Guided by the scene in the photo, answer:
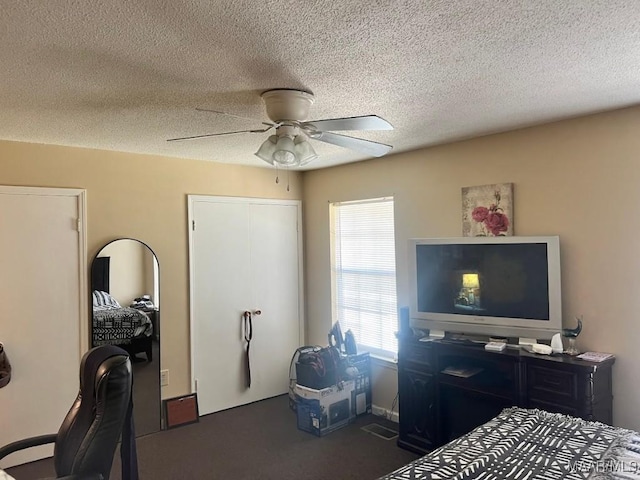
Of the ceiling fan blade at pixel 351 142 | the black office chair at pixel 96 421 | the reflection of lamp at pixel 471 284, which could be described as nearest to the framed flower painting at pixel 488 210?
the reflection of lamp at pixel 471 284

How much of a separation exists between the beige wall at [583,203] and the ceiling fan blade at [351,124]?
1.59m

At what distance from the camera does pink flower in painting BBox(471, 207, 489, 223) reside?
3657mm

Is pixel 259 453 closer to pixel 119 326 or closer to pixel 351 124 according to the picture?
pixel 119 326

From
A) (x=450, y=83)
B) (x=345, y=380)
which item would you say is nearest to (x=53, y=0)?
(x=450, y=83)

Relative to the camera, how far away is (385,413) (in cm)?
442

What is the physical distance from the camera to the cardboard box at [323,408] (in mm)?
4043

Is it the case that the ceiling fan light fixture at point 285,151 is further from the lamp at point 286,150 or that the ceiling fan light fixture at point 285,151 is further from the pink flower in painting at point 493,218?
the pink flower in painting at point 493,218

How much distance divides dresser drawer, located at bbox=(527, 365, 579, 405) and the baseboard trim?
1.63 m

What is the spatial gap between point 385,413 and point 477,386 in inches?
55.0

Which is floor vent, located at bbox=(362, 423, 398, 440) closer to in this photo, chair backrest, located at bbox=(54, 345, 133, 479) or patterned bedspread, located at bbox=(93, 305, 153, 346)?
patterned bedspread, located at bbox=(93, 305, 153, 346)

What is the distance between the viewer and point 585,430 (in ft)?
7.72

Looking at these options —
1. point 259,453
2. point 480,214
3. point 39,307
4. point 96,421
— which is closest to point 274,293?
point 259,453

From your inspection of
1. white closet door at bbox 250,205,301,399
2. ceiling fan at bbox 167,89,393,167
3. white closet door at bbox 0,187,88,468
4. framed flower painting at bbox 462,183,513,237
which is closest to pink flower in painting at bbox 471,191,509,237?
framed flower painting at bbox 462,183,513,237

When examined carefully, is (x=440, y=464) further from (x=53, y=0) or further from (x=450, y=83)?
(x=53, y=0)
